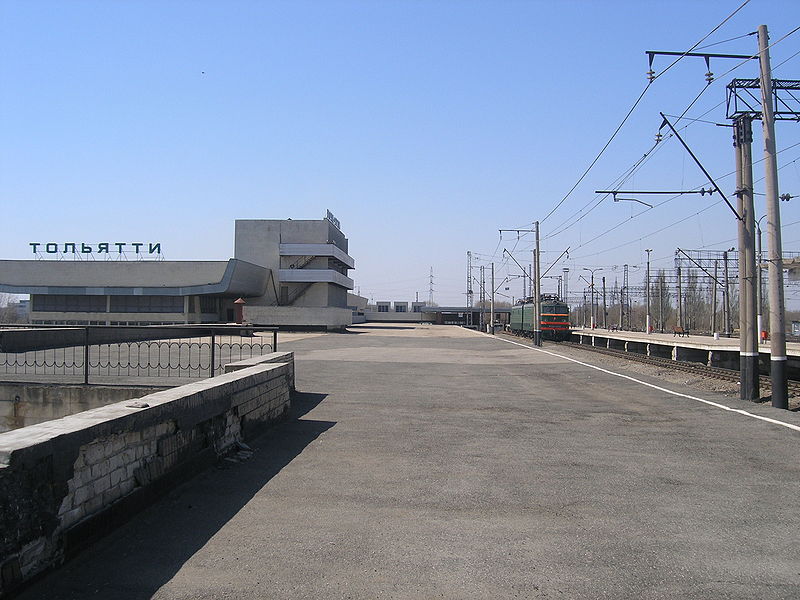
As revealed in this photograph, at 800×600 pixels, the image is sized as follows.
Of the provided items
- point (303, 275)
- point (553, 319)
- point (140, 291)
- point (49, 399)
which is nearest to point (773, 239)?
point (49, 399)

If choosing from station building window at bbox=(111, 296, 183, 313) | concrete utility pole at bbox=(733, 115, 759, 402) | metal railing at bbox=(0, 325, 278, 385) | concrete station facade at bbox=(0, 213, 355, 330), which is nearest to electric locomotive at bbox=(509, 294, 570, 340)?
concrete station facade at bbox=(0, 213, 355, 330)

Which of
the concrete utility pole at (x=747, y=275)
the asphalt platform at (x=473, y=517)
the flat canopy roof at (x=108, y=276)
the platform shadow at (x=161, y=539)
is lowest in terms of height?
the asphalt platform at (x=473, y=517)

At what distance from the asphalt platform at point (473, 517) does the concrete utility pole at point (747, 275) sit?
11.9 feet

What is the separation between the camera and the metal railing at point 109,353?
15.0m

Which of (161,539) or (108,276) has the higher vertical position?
(108,276)

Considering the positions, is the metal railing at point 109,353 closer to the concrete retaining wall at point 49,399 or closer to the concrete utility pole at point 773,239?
the concrete retaining wall at point 49,399

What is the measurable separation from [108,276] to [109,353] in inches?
2227

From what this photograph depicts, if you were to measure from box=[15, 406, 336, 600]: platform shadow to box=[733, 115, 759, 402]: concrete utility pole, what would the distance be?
11.2m

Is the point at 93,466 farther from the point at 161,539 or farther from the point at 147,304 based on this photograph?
the point at 147,304

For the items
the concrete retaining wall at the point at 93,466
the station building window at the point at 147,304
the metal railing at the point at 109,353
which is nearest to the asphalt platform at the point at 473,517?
the concrete retaining wall at the point at 93,466

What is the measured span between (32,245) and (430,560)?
75.4 meters

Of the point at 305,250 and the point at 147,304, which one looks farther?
the point at 305,250

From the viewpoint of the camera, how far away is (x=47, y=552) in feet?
14.9

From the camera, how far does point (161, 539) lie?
17.6 feet
